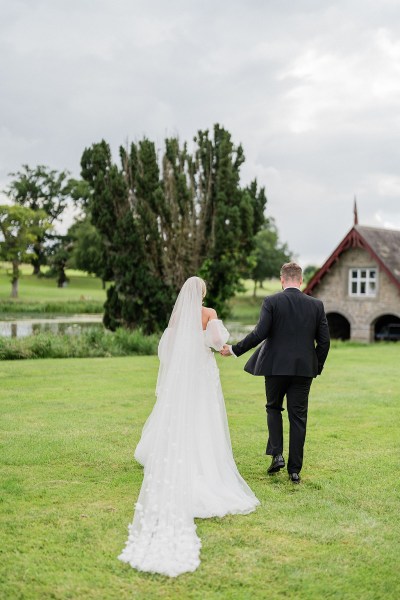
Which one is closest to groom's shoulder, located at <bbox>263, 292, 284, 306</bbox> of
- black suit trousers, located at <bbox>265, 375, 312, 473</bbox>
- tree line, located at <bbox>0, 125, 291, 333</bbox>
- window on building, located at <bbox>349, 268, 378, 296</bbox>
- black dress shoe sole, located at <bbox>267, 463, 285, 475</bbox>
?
black suit trousers, located at <bbox>265, 375, 312, 473</bbox>

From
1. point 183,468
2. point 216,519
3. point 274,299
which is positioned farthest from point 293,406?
point 216,519

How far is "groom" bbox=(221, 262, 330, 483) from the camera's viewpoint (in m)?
7.38

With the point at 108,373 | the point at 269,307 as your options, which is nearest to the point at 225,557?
the point at 269,307

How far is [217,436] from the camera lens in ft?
23.4

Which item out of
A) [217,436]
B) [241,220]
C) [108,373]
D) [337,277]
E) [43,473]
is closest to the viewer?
[217,436]

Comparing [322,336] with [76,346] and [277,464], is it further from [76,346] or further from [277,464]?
[76,346]

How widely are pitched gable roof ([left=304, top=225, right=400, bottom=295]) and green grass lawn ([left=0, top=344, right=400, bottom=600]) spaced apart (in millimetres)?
24523

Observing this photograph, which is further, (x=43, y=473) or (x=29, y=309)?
(x=29, y=309)

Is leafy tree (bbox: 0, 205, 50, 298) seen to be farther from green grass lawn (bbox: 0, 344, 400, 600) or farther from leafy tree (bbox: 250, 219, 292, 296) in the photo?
green grass lawn (bbox: 0, 344, 400, 600)

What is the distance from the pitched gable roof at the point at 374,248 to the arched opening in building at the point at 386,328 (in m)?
3.25

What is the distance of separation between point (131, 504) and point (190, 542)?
1.34 metres

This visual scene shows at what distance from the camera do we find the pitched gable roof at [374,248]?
119ft

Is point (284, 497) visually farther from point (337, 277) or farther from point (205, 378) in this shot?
point (337, 277)

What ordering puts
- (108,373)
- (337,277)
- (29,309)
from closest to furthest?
1. (108,373)
2. (337,277)
3. (29,309)
